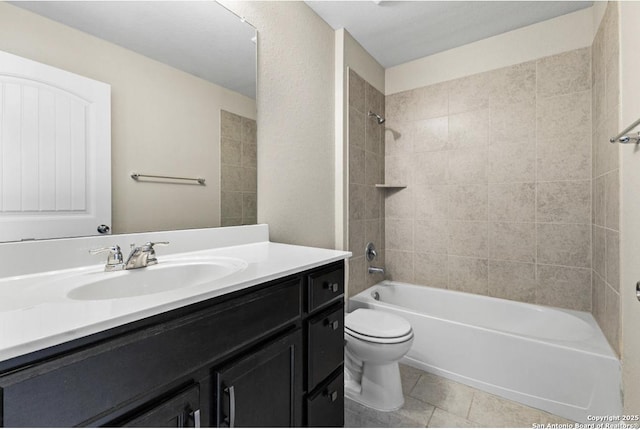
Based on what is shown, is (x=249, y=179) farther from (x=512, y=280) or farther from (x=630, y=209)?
(x=512, y=280)

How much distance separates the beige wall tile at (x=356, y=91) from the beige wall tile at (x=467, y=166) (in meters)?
0.84

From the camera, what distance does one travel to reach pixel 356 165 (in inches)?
89.1

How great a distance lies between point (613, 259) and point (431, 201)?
3.99 ft

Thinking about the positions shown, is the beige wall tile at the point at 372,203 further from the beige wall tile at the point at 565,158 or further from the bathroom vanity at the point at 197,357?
the bathroom vanity at the point at 197,357

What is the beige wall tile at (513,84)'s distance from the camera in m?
2.09

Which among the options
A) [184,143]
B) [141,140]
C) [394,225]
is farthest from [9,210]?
[394,225]

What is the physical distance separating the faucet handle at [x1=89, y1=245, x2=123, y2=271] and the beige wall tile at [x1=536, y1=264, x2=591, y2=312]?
8.30 ft

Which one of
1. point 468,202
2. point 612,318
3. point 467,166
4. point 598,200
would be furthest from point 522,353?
point 467,166

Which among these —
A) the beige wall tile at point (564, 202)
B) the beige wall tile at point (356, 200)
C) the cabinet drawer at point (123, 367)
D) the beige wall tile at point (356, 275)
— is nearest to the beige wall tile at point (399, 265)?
the beige wall tile at point (356, 275)

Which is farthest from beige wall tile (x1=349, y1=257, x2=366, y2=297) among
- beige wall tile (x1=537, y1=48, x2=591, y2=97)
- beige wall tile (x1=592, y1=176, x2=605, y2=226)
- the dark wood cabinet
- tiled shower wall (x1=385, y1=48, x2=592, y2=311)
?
beige wall tile (x1=537, y1=48, x2=591, y2=97)

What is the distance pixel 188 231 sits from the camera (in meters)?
1.23

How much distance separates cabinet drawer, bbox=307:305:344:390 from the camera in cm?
105

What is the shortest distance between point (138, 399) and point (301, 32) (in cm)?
195

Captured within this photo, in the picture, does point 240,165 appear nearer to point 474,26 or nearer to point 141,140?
point 141,140
